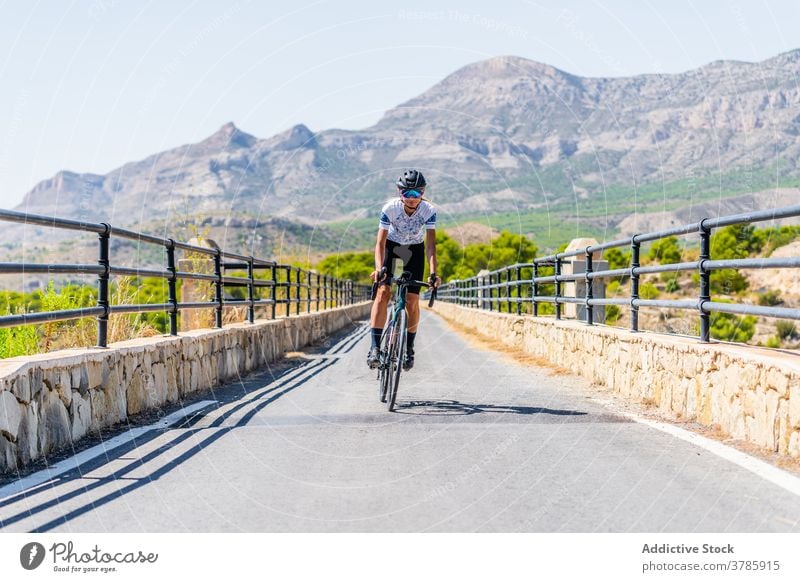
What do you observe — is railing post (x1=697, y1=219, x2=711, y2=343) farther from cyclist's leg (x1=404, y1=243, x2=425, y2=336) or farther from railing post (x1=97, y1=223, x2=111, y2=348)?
railing post (x1=97, y1=223, x2=111, y2=348)

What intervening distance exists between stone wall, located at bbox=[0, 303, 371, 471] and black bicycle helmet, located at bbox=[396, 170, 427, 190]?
2.70 metres

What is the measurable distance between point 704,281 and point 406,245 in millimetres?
2754

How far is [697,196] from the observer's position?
7667 inches

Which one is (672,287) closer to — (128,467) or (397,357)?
(397,357)

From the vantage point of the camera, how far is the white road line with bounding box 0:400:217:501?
193 inches

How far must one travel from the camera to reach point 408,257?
865 centimetres

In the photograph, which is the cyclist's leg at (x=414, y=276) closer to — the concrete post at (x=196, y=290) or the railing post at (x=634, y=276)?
the railing post at (x=634, y=276)

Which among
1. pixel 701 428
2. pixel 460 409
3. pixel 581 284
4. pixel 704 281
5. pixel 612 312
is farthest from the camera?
pixel 612 312

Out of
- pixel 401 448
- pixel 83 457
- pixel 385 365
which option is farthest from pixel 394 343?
pixel 83 457

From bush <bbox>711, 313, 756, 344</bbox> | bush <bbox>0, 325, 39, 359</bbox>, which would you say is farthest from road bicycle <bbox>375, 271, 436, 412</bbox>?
bush <bbox>711, 313, 756, 344</bbox>

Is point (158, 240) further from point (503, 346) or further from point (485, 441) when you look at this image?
point (503, 346)
